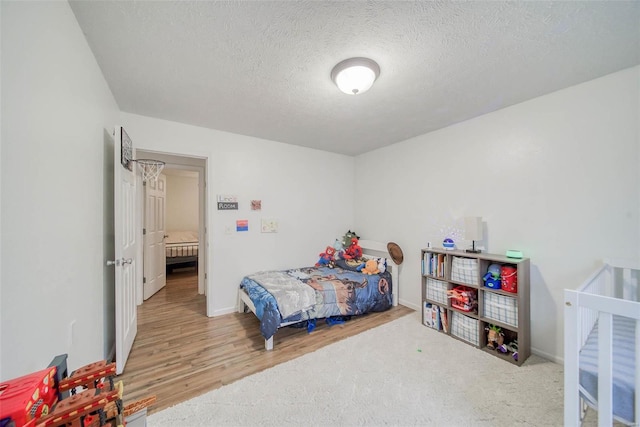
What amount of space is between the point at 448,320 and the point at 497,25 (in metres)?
2.72

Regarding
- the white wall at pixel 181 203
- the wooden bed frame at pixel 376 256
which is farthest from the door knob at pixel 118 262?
the white wall at pixel 181 203

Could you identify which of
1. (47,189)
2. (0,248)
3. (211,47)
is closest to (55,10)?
(211,47)

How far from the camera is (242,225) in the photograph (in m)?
3.48

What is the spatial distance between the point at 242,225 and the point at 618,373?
3.54 meters

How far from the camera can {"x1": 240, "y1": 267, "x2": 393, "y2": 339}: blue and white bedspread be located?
2537 millimetres

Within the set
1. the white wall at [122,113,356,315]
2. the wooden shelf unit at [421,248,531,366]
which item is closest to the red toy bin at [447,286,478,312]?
the wooden shelf unit at [421,248,531,366]

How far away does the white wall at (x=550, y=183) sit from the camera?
1.92 metres

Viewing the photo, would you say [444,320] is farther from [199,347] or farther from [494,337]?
[199,347]

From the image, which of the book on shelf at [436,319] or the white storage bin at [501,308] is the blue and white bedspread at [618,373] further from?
the book on shelf at [436,319]

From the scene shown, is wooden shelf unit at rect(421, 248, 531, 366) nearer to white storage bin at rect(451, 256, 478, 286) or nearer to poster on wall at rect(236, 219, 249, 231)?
white storage bin at rect(451, 256, 478, 286)

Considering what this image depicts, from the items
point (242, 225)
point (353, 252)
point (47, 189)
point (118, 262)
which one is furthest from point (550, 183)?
point (118, 262)

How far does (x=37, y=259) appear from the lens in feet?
3.56

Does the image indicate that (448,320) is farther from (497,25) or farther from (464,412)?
(497,25)

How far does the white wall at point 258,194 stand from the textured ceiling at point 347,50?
0.53 metres
